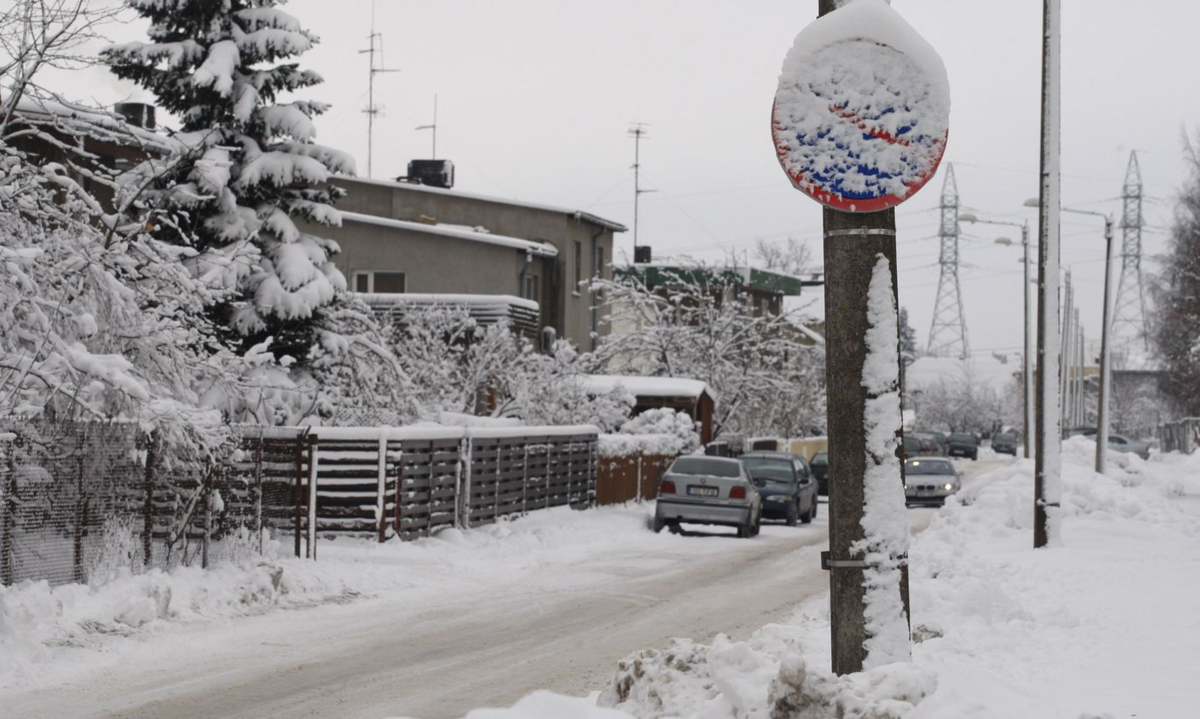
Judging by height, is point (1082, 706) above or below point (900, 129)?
below

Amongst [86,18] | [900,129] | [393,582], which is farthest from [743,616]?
[900,129]

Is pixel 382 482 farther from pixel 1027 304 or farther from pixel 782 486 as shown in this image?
pixel 1027 304

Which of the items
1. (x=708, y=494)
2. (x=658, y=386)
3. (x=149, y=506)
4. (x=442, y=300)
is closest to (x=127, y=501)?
(x=149, y=506)

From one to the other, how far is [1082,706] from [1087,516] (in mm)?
18546

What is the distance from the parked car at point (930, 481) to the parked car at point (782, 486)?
355 inches

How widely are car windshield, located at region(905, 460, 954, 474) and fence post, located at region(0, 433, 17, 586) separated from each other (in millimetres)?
34416

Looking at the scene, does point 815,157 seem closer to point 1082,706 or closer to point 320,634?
point 1082,706

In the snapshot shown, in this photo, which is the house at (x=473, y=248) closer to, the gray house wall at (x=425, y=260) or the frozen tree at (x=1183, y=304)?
the gray house wall at (x=425, y=260)

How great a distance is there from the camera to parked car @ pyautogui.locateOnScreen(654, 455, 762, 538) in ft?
91.5

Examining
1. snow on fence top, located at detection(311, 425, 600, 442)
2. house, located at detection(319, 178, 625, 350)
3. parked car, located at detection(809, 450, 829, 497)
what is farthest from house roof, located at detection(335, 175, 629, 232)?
snow on fence top, located at detection(311, 425, 600, 442)

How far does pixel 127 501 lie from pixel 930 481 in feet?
106

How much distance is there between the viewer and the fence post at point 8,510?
12.4 metres

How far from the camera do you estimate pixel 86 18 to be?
1299cm

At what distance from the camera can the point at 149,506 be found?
14.9 metres
